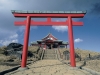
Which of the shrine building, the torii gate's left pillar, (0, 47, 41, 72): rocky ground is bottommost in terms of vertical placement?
(0, 47, 41, 72): rocky ground

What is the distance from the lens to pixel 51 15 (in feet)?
29.2

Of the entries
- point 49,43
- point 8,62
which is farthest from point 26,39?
point 49,43

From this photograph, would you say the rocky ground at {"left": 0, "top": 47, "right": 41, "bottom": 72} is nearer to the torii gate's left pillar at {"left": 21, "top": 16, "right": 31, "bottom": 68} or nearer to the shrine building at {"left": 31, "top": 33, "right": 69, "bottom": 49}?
the torii gate's left pillar at {"left": 21, "top": 16, "right": 31, "bottom": 68}

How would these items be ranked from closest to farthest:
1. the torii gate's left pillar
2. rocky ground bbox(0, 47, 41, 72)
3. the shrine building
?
the torii gate's left pillar
rocky ground bbox(0, 47, 41, 72)
the shrine building

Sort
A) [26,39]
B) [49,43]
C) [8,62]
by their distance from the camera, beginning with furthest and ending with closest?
[49,43]
[8,62]
[26,39]

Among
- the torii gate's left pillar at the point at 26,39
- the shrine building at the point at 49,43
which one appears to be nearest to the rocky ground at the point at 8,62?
the torii gate's left pillar at the point at 26,39

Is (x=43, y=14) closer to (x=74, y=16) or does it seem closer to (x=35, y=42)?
(x=74, y=16)

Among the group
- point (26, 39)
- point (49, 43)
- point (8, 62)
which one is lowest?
point (8, 62)

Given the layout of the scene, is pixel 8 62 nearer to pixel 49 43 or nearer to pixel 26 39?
pixel 26 39

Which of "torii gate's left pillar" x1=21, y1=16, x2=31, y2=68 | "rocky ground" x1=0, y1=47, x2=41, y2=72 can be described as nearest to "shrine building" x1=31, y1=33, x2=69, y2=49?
"rocky ground" x1=0, y1=47, x2=41, y2=72

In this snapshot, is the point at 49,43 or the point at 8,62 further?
the point at 49,43

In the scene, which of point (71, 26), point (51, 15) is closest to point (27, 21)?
point (51, 15)

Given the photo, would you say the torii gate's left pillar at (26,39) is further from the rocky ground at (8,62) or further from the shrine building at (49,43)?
the shrine building at (49,43)

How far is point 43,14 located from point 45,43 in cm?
2232
